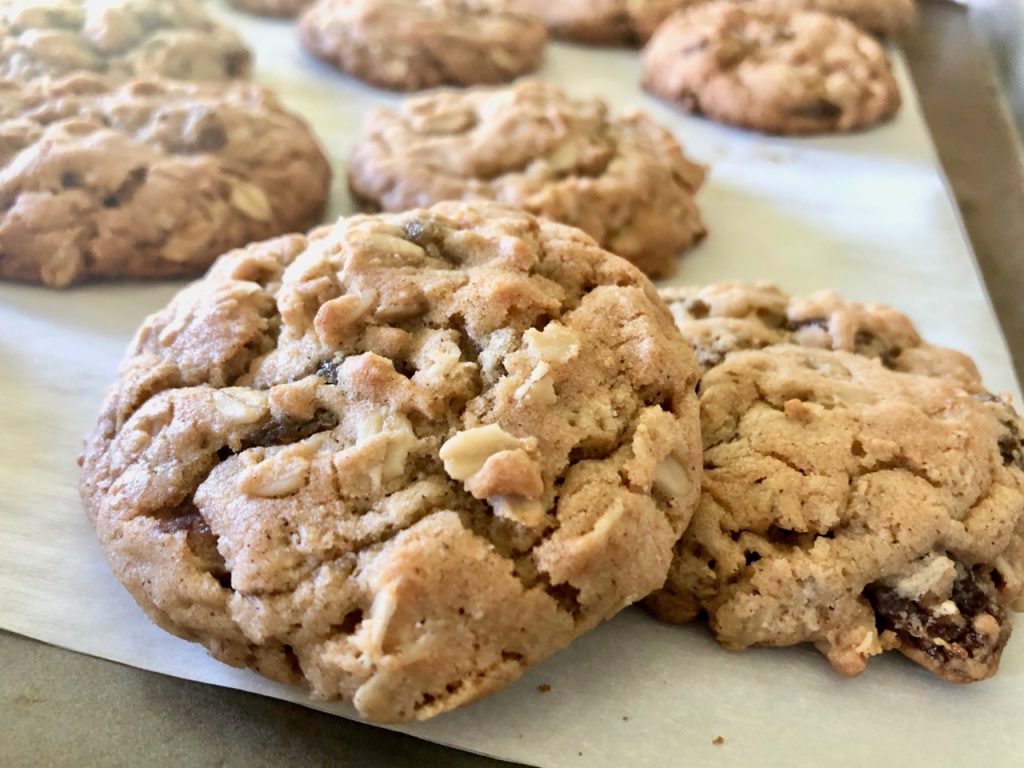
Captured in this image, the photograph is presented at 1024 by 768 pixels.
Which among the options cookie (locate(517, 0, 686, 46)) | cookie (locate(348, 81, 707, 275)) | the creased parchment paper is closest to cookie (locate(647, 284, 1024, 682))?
the creased parchment paper

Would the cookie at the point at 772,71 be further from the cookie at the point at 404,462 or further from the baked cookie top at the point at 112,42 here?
the cookie at the point at 404,462

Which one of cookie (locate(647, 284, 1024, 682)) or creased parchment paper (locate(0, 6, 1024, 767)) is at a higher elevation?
cookie (locate(647, 284, 1024, 682))

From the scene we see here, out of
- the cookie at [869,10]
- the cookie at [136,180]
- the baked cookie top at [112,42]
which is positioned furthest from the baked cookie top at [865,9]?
the cookie at [136,180]

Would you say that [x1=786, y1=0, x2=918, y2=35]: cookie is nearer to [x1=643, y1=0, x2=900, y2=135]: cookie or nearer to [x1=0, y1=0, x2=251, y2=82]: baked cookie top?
[x1=643, y1=0, x2=900, y2=135]: cookie

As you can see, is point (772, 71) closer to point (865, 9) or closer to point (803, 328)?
point (865, 9)

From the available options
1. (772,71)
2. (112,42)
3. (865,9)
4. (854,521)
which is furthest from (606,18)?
(854,521)

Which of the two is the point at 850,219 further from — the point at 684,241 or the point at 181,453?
the point at 181,453
